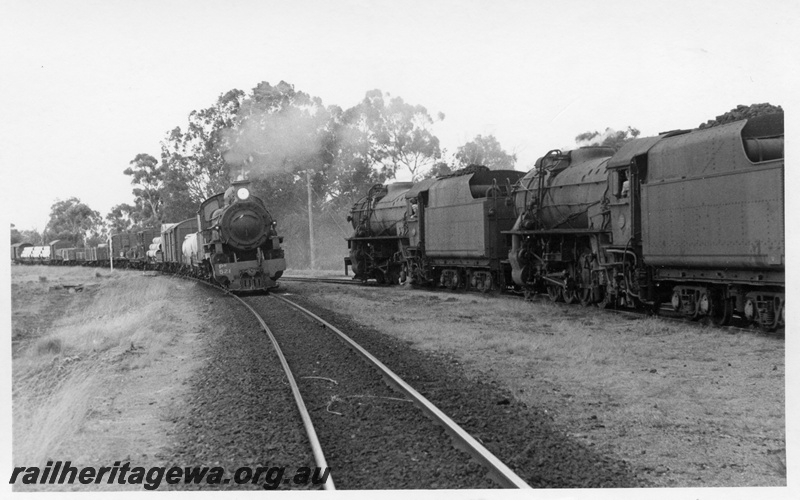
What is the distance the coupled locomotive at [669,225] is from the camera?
9.47 metres

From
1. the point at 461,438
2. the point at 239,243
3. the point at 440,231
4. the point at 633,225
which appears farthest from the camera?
the point at 239,243

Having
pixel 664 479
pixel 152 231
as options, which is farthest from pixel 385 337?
pixel 152 231

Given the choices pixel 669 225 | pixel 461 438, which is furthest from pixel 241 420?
pixel 669 225

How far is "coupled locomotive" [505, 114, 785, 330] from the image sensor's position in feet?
31.1

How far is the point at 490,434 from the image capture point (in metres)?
5.92

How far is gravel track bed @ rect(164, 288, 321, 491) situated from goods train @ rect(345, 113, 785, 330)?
6.70m

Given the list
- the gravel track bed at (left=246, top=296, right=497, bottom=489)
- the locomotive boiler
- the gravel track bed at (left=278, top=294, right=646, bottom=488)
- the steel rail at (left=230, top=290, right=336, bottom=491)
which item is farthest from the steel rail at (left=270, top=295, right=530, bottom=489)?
the locomotive boiler

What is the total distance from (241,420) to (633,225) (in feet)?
28.1

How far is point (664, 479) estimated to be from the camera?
506 centimetres

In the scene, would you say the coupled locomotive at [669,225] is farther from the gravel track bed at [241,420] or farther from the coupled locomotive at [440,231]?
the gravel track bed at [241,420]

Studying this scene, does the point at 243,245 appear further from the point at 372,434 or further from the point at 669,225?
the point at 372,434

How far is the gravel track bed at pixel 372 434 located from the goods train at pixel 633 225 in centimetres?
559

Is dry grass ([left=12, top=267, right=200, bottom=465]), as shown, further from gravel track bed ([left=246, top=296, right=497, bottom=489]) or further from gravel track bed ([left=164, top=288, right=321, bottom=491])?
gravel track bed ([left=246, top=296, right=497, bottom=489])

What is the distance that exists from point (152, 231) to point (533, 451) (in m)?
40.3
